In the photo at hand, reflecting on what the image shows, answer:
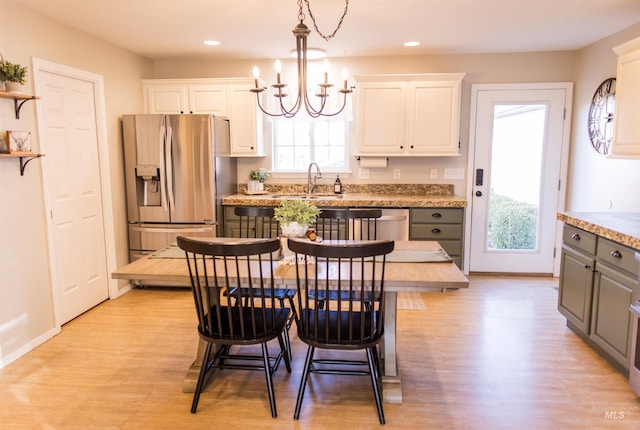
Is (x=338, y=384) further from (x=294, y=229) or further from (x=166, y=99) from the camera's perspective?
(x=166, y=99)

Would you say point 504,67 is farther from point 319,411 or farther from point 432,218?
point 319,411

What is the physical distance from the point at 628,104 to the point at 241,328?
286cm

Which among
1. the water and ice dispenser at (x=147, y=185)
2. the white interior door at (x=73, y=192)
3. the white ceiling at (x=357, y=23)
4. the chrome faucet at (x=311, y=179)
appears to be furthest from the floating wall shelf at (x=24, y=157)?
the chrome faucet at (x=311, y=179)

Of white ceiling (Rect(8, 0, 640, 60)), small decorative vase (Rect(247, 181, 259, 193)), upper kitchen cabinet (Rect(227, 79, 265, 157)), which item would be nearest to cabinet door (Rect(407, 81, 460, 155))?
white ceiling (Rect(8, 0, 640, 60))

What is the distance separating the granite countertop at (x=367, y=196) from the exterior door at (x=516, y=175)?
0.44 meters

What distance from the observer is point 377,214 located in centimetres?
297

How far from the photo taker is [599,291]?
275 centimetres

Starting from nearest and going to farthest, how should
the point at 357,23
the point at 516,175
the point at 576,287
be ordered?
the point at 576,287, the point at 357,23, the point at 516,175

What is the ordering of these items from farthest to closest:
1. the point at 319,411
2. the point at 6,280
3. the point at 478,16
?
the point at 478,16 → the point at 6,280 → the point at 319,411

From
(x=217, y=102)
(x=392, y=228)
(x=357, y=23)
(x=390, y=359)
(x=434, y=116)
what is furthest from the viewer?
(x=217, y=102)

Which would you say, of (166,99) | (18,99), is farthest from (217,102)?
(18,99)

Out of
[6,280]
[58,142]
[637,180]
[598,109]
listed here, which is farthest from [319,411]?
[598,109]

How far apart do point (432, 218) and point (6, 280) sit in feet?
11.4

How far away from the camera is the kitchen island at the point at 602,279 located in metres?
2.47
